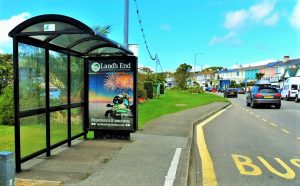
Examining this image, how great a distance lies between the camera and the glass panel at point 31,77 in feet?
22.5

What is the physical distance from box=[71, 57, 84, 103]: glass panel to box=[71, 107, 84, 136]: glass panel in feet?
0.87

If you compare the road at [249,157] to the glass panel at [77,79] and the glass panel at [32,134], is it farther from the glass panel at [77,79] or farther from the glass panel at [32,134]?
the glass panel at [77,79]

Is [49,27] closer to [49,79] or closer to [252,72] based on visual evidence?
[49,79]

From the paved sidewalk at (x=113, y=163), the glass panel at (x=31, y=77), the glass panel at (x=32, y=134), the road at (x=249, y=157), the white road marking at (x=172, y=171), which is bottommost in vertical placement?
the road at (x=249, y=157)

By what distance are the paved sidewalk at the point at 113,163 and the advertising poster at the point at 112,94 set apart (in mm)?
541

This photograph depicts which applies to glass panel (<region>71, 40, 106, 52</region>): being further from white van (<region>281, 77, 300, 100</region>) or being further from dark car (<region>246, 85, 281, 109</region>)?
white van (<region>281, 77, 300, 100</region>)

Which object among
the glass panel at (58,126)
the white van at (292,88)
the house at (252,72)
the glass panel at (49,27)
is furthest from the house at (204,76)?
the glass panel at (49,27)

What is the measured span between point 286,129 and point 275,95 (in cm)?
1472

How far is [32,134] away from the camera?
720cm

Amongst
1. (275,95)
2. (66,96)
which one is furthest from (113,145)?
(275,95)

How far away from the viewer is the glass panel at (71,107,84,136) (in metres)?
9.59

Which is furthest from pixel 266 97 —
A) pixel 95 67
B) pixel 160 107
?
pixel 95 67

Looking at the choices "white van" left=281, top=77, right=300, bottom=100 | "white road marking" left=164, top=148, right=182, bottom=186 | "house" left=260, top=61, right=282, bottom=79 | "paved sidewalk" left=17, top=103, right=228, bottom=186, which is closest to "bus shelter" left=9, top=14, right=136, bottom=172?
"paved sidewalk" left=17, top=103, right=228, bottom=186

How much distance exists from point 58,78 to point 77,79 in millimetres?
1271
